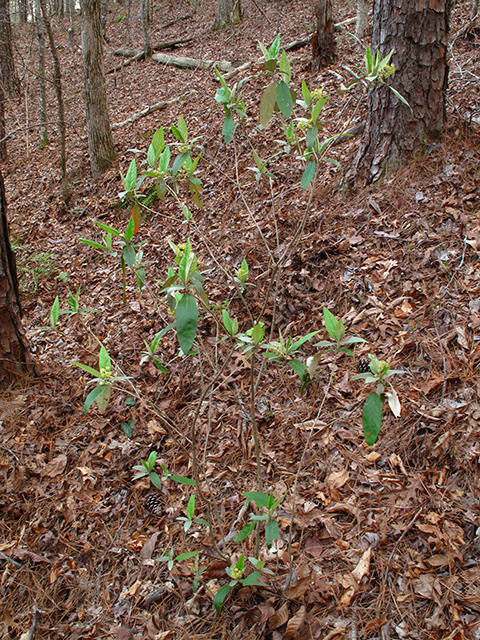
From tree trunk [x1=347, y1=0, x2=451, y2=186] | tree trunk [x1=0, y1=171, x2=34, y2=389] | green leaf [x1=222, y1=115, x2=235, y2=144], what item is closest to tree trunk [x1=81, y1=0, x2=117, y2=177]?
tree trunk [x1=0, y1=171, x2=34, y2=389]

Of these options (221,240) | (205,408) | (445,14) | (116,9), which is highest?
(116,9)

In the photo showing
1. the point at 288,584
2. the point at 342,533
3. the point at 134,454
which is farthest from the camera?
the point at 134,454

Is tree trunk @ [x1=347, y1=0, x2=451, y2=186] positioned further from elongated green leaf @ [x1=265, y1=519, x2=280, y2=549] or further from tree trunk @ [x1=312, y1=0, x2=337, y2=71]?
tree trunk @ [x1=312, y1=0, x2=337, y2=71]

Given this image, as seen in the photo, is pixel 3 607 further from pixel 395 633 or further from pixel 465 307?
pixel 465 307

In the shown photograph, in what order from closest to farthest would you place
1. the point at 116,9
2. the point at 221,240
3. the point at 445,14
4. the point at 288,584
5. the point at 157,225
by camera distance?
the point at 288,584, the point at 445,14, the point at 221,240, the point at 157,225, the point at 116,9

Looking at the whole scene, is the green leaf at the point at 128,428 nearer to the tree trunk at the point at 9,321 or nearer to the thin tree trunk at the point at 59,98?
the tree trunk at the point at 9,321

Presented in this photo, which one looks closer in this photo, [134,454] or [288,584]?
[288,584]

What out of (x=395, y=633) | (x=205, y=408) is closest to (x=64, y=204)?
(x=205, y=408)

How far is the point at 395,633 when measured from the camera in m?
1.69

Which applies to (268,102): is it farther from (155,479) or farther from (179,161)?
(155,479)

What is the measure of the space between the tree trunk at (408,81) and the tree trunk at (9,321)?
10.8 feet

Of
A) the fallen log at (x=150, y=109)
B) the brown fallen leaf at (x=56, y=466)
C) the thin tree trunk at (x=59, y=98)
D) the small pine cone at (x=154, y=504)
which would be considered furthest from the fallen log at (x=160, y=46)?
the small pine cone at (x=154, y=504)

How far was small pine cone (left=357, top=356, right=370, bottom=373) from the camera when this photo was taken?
8.93 feet

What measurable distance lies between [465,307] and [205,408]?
1.95 meters
